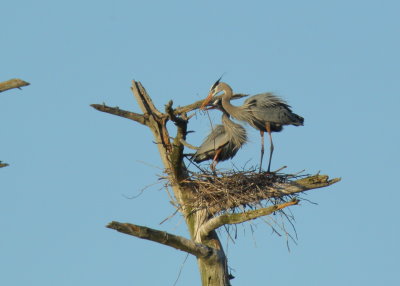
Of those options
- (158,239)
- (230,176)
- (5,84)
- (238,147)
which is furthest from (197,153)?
(5,84)

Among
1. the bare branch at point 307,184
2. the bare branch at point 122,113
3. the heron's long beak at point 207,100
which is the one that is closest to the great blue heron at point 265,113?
the heron's long beak at point 207,100

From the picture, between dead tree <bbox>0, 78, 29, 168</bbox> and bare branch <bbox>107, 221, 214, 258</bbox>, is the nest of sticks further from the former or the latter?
dead tree <bbox>0, 78, 29, 168</bbox>

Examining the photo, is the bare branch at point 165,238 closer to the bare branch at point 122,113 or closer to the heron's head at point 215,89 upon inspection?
the bare branch at point 122,113

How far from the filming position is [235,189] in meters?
10.6

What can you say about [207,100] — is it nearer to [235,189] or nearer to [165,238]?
[235,189]

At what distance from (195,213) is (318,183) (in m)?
1.53

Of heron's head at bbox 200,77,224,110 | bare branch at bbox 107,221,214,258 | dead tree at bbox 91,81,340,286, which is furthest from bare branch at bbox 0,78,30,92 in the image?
heron's head at bbox 200,77,224,110

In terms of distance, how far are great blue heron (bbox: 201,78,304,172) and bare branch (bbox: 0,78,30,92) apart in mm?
6455

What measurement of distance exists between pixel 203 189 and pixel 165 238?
6.11ft

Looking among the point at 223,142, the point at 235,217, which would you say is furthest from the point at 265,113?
the point at 235,217

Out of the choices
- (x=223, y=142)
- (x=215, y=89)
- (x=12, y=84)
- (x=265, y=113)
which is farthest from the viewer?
(x=215, y=89)

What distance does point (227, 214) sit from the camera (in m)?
9.66

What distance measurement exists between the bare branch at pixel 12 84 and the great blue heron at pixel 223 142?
6754 mm

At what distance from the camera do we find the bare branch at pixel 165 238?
8.03 metres
